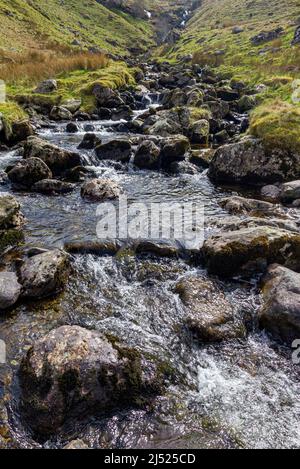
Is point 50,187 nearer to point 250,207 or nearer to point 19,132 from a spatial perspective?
point 250,207

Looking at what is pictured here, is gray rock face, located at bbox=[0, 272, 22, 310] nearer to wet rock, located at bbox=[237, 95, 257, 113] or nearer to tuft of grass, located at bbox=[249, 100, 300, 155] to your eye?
tuft of grass, located at bbox=[249, 100, 300, 155]

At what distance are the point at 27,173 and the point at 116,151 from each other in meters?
5.70

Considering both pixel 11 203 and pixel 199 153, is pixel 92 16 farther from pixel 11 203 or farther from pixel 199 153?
pixel 11 203

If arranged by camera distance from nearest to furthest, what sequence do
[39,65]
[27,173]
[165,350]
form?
1. [165,350]
2. [27,173]
3. [39,65]

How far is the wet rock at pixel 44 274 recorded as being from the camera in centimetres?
852

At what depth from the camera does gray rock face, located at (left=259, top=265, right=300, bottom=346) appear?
25.3ft

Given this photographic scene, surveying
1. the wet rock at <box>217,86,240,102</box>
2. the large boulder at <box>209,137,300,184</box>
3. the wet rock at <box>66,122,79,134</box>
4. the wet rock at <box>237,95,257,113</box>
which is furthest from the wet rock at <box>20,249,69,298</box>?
the wet rock at <box>217,86,240,102</box>

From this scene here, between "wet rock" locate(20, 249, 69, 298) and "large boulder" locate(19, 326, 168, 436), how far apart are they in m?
1.97

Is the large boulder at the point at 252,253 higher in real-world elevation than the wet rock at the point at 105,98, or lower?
lower

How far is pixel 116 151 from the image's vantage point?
19812 mm

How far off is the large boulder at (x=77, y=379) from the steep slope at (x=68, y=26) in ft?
186

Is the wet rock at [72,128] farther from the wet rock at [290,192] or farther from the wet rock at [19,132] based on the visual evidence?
the wet rock at [290,192]

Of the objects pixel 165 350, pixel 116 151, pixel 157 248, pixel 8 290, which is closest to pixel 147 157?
pixel 116 151

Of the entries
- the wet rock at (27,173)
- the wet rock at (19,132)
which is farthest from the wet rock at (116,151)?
the wet rock at (19,132)
